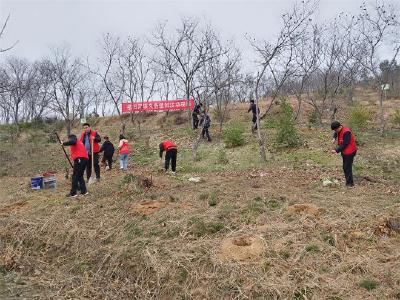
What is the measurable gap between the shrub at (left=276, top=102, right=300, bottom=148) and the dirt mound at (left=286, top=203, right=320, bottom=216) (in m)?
7.35

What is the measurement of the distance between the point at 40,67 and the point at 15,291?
2712cm

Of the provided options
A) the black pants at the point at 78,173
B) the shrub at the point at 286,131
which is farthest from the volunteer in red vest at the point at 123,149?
the shrub at the point at 286,131

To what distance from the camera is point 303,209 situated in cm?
655

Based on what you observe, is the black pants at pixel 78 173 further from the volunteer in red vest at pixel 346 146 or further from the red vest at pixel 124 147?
the volunteer in red vest at pixel 346 146

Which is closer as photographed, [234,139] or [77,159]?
[77,159]

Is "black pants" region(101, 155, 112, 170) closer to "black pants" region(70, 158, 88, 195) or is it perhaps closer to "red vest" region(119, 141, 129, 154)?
"red vest" region(119, 141, 129, 154)

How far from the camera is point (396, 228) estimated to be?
5.63 meters

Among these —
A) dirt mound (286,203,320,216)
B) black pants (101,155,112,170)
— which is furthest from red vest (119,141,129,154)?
dirt mound (286,203,320,216)

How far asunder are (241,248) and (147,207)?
2.53m

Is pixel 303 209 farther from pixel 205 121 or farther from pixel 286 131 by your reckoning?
pixel 205 121

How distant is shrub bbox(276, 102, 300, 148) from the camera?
13745 mm

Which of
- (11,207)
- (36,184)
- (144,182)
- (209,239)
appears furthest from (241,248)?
(36,184)

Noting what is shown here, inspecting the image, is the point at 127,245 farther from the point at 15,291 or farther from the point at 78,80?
the point at 78,80

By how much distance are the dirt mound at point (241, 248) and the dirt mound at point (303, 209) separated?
119cm
